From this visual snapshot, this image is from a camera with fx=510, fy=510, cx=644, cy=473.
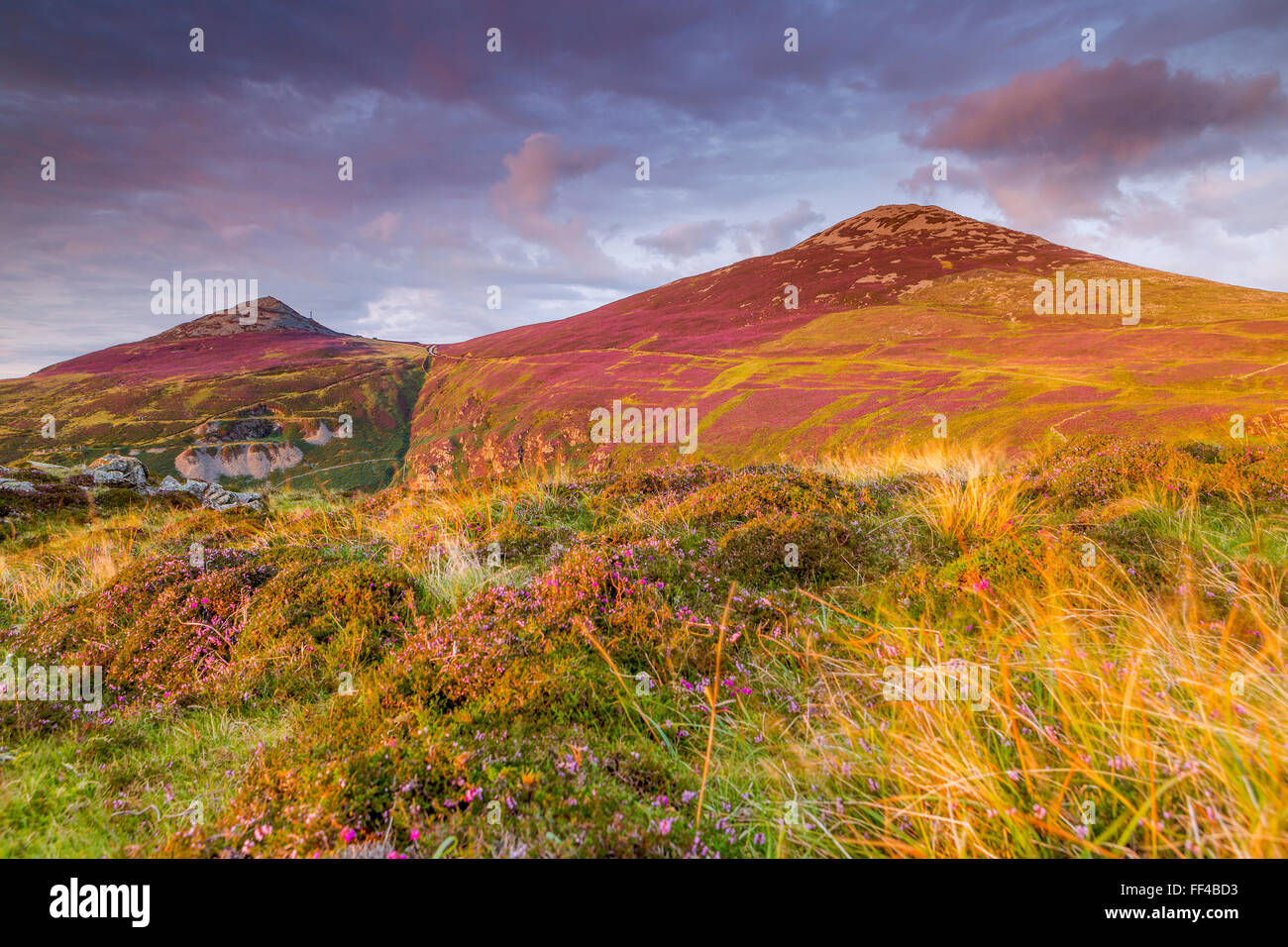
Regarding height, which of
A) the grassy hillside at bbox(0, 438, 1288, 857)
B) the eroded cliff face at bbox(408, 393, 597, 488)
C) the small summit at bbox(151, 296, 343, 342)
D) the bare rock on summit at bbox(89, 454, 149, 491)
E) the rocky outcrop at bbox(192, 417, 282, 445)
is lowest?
the grassy hillside at bbox(0, 438, 1288, 857)

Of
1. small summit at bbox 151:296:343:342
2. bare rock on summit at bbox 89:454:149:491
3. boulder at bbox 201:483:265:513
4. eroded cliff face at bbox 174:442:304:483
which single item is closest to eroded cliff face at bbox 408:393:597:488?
boulder at bbox 201:483:265:513

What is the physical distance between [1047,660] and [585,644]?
2.74 m

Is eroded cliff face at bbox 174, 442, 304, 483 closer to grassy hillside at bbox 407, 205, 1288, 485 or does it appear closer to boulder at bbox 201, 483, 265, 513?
grassy hillside at bbox 407, 205, 1288, 485

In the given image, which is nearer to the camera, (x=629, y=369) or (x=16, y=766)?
(x=16, y=766)

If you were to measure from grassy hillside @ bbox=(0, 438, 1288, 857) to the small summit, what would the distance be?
170461 mm

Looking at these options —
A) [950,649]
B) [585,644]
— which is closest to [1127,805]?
[950,649]

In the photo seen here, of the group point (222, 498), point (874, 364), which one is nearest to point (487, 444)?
point (222, 498)

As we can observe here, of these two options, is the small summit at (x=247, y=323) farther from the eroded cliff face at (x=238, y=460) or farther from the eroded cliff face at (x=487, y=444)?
the eroded cliff face at (x=487, y=444)

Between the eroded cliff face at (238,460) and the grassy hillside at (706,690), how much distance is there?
72803 millimetres

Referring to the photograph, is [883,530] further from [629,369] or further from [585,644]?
[629,369]

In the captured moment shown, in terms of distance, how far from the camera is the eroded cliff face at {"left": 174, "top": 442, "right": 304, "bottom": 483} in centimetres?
6353
